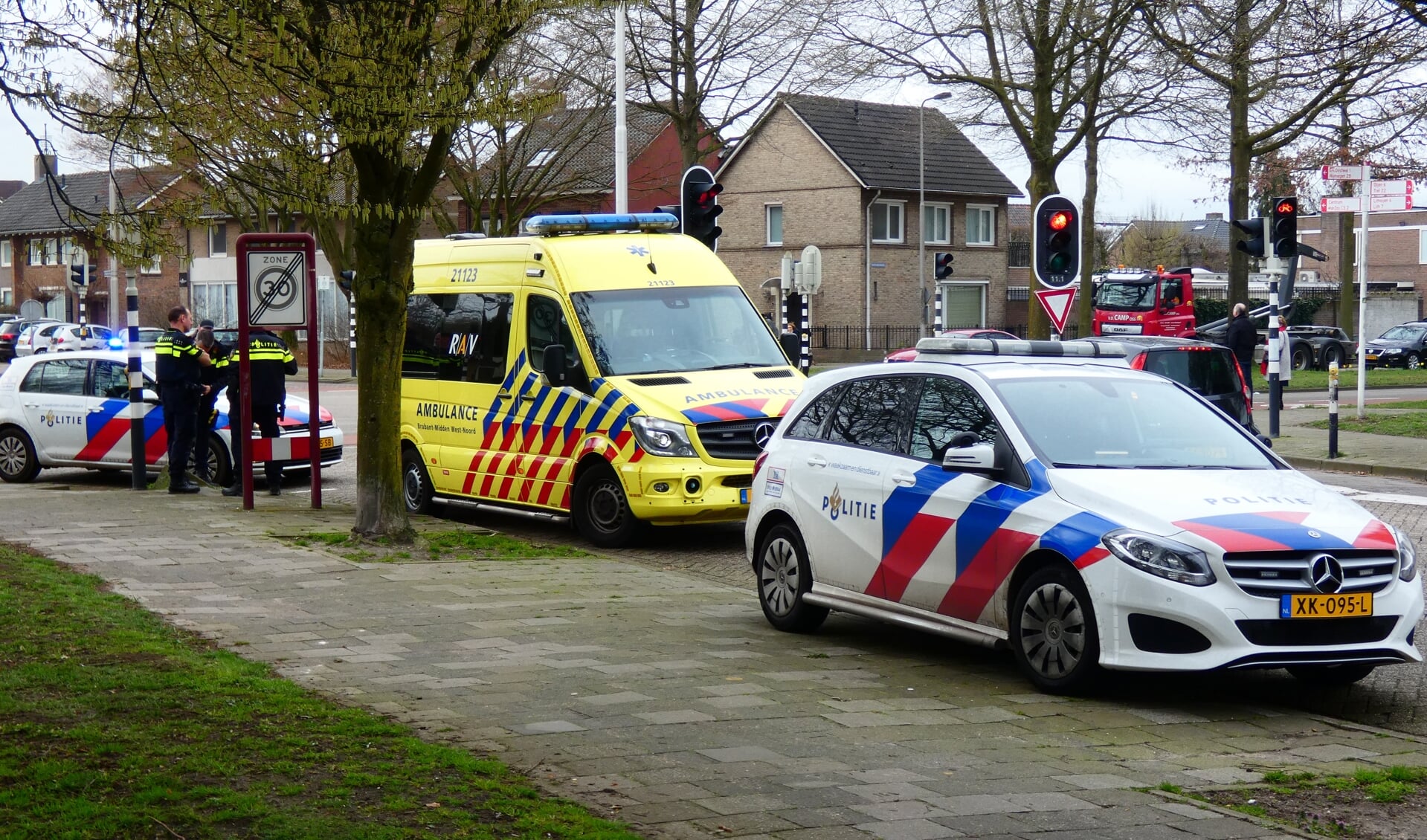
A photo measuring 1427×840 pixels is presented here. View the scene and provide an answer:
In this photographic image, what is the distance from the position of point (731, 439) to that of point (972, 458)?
5.07m

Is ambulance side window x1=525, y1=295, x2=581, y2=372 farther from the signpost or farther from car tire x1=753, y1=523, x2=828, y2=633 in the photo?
car tire x1=753, y1=523, x2=828, y2=633

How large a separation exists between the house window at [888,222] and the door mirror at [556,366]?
146 ft

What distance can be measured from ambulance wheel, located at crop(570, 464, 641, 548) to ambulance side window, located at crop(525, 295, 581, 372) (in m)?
1.00

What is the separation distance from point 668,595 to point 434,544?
2799 millimetres

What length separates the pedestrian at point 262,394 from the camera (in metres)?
15.7

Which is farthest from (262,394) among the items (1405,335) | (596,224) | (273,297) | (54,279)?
(54,279)

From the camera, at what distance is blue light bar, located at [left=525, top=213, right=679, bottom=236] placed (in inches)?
548

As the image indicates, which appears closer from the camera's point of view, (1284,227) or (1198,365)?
(1198,365)

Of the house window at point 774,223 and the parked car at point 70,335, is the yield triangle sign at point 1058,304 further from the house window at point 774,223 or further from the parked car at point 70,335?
the house window at point 774,223

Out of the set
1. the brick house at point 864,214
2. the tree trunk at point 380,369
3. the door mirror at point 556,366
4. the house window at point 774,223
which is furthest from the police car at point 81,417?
the house window at point 774,223

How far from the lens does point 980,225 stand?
2391 inches

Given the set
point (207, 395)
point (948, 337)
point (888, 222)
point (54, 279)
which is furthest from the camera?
point (54, 279)

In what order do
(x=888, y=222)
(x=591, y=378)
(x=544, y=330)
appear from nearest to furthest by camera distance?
(x=591, y=378) → (x=544, y=330) → (x=888, y=222)

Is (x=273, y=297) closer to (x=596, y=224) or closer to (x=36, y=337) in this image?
(x=596, y=224)
